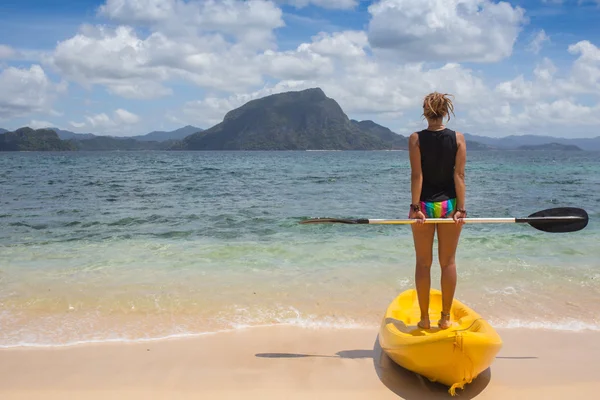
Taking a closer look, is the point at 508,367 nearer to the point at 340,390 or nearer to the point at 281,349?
the point at 340,390

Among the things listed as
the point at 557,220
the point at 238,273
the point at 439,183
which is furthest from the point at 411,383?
the point at 238,273

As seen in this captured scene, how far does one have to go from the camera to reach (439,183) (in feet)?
15.1

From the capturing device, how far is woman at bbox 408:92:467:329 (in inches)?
177

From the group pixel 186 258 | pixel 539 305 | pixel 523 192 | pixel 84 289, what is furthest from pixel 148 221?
pixel 523 192

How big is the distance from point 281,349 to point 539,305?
12.8ft

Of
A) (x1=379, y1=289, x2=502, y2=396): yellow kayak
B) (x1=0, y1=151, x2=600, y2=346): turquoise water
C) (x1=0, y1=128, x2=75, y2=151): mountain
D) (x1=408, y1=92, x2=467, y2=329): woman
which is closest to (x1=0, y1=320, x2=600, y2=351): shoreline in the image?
(x1=0, y1=151, x2=600, y2=346): turquoise water

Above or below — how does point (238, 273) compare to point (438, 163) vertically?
below

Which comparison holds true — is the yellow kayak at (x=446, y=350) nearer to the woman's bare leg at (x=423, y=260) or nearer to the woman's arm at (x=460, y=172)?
the woman's bare leg at (x=423, y=260)

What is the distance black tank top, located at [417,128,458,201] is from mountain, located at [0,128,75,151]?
7640 inches

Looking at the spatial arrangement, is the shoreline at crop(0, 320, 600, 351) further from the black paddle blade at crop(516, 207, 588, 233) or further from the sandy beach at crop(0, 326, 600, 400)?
the black paddle blade at crop(516, 207, 588, 233)

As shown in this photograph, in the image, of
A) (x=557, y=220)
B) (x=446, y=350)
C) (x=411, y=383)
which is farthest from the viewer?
(x=557, y=220)

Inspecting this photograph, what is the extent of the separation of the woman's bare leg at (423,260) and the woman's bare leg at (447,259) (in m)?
0.10

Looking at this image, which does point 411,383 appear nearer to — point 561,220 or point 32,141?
point 561,220

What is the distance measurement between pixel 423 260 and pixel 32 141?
654 feet
